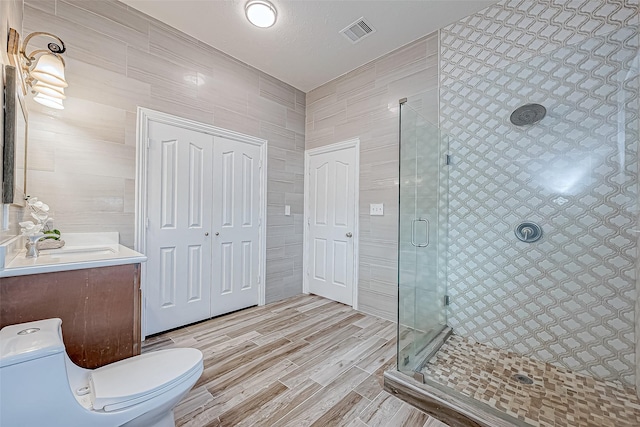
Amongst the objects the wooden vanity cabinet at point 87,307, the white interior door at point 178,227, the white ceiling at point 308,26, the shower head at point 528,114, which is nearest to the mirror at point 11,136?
the wooden vanity cabinet at point 87,307

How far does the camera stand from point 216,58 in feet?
8.77

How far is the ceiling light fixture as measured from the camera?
2.06 meters

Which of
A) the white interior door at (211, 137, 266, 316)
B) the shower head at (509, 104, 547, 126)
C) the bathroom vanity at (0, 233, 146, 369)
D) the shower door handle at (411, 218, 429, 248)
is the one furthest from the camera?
A: the white interior door at (211, 137, 266, 316)

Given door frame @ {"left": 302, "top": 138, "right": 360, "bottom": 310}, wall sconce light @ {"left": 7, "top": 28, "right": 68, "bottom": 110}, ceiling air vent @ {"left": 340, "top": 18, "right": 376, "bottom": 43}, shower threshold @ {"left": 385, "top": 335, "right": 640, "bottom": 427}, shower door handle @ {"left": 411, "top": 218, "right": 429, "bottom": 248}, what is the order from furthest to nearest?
door frame @ {"left": 302, "top": 138, "right": 360, "bottom": 310}
ceiling air vent @ {"left": 340, "top": 18, "right": 376, "bottom": 43}
shower door handle @ {"left": 411, "top": 218, "right": 429, "bottom": 248}
wall sconce light @ {"left": 7, "top": 28, "right": 68, "bottom": 110}
shower threshold @ {"left": 385, "top": 335, "right": 640, "bottom": 427}

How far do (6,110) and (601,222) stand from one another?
3439 millimetres

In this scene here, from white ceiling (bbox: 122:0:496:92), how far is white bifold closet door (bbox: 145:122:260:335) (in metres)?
0.94

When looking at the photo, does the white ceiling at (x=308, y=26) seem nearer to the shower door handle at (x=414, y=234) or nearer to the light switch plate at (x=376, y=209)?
the light switch plate at (x=376, y=209)

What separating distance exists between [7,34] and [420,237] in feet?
9.07

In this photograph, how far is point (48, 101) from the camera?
167cm

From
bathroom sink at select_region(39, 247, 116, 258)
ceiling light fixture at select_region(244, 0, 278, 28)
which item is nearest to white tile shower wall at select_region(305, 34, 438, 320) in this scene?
ceiling light fixture at select_region(244, 0, 278, 28)

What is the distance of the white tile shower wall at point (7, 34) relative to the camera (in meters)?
1.16

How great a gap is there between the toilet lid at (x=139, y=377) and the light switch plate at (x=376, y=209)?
6.96 ft

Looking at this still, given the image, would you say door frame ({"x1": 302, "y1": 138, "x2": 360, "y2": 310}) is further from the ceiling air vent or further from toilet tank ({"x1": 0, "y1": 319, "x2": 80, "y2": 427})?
toilet tank ({"x1": 0, "y1": 319, "x2": 80, "y2": 427})

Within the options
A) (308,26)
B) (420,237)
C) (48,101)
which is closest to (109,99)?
(48,101)
